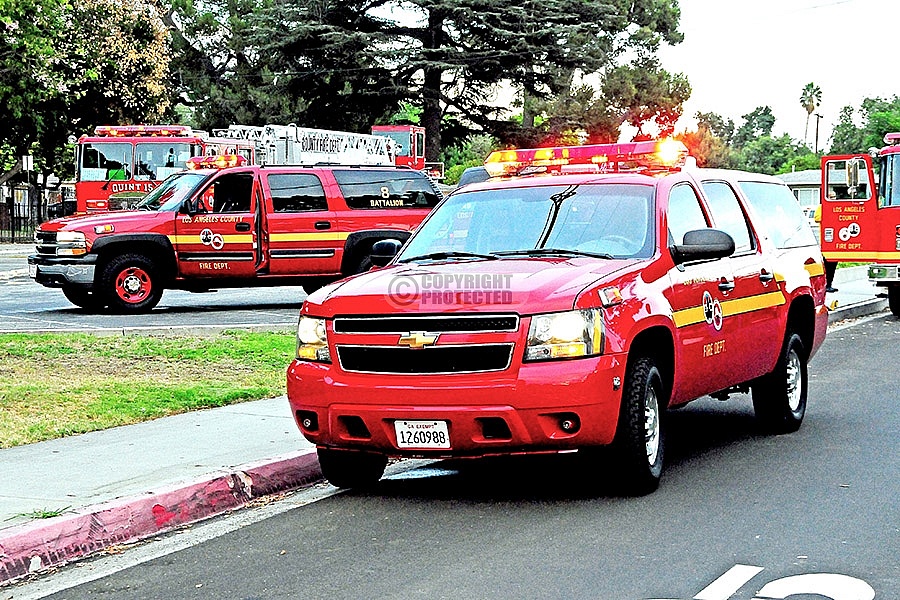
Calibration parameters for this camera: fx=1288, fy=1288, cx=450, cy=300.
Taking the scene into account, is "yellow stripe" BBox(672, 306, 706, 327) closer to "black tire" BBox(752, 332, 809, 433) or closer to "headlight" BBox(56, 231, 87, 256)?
"black tire" BBox(752, 332, 809, 433)

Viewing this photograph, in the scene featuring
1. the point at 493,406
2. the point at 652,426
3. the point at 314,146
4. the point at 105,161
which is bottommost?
the point at 652,426

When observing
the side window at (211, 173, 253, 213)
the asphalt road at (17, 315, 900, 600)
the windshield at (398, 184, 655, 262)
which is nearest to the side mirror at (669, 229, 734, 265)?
the windshield at (398, 184, 655, 262)

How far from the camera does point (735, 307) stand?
8.41m

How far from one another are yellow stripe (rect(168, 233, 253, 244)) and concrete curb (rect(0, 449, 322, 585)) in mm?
10555

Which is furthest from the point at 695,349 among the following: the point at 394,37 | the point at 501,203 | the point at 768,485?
the point at 394,37

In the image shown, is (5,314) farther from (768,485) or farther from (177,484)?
(768,485)

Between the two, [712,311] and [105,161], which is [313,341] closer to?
[712,311]

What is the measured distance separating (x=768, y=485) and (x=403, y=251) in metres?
2.68

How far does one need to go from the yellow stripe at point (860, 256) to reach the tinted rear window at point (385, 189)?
6.41 m

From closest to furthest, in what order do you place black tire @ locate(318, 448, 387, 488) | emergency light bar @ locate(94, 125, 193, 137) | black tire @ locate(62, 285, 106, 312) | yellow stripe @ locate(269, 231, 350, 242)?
black tire @ locate(318, 448, 387, 488) → black tire @ locate(62, 285, 106, 312) → yellow stripe @ locate(269, 231, 350, 242) → emergency light bar @ locate(94, 125, 193, 137)

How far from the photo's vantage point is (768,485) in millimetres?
7543

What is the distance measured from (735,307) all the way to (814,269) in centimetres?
189

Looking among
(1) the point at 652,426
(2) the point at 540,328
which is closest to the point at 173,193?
(1) the point at 652,426

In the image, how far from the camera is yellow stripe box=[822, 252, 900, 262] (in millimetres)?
19531
